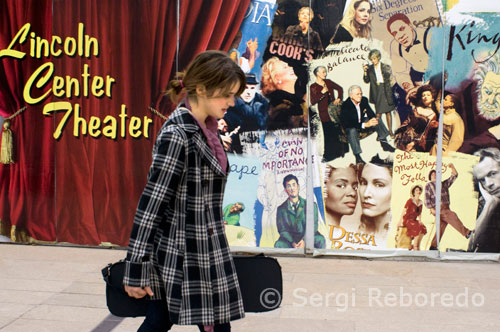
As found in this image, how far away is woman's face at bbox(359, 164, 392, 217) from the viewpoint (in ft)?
19.9

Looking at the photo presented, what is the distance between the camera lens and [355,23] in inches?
237

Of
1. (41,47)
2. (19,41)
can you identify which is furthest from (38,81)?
(19,41)

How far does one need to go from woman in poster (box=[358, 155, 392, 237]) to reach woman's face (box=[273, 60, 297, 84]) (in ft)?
3.51

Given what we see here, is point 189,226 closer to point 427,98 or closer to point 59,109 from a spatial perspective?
point 427,98

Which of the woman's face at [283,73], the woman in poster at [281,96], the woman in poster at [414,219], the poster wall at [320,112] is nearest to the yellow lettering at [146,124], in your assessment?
the poster wall at [320,112]

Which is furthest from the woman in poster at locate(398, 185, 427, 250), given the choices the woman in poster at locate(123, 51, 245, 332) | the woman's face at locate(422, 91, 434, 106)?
the woman in poster at locate(123, 51, 245, 332)

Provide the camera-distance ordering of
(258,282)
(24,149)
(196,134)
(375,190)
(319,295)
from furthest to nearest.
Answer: (24,149) < (375,190) < (319,295) < (258,282) < (196,134)

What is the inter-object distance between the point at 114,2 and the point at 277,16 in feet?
5.33

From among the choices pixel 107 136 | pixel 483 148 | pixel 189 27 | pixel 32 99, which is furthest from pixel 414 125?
pixel 32 99

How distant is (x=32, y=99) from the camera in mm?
6570

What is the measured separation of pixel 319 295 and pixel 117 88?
298 centimetres

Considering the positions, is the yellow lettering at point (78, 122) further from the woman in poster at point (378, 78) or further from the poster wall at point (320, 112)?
the woman in poster at point (378, 78)

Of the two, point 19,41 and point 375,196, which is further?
point 19,41

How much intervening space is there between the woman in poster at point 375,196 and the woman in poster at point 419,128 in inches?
11.4
